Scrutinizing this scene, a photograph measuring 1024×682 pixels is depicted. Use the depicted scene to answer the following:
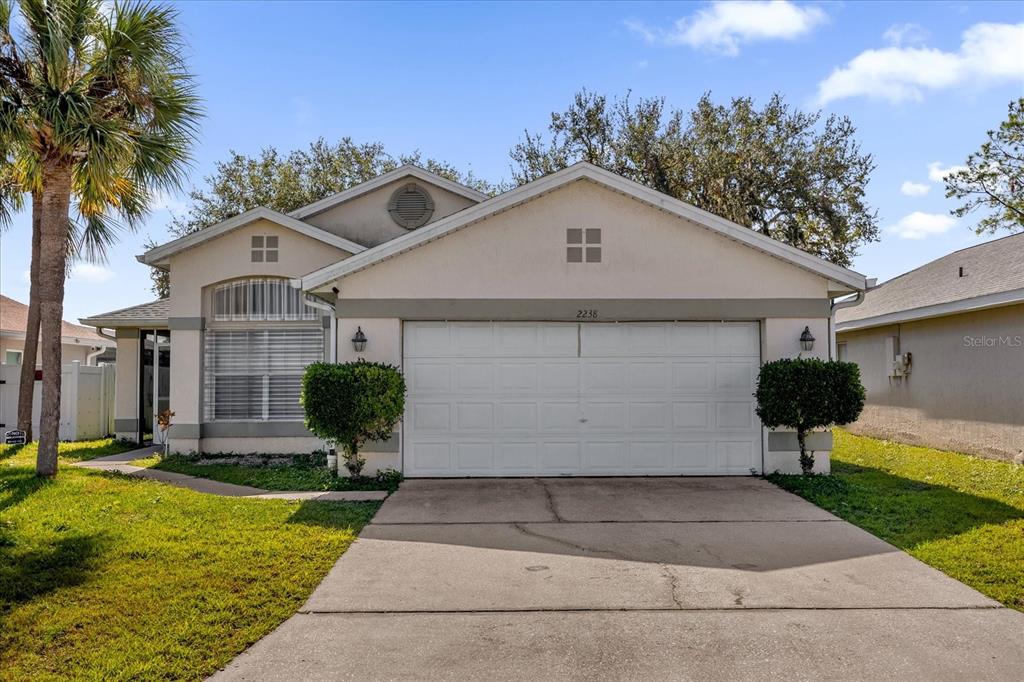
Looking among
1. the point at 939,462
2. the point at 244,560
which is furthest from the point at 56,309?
the point at 939,462

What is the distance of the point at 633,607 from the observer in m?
5.49

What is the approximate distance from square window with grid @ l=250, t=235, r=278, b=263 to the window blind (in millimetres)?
1380

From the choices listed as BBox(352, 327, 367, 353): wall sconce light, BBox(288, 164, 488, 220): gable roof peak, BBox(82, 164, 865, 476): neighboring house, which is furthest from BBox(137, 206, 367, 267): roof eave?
BBox(352, 327, 367, 353): wall sconce light

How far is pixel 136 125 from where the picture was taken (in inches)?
445

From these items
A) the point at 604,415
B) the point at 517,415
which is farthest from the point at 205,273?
the point at 604,415

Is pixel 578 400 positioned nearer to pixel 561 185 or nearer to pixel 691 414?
pixel 691 414

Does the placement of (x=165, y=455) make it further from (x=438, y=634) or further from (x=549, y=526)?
(x=438, y=634)

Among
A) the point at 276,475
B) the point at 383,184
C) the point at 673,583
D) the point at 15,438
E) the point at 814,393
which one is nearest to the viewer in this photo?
the point at 673,583

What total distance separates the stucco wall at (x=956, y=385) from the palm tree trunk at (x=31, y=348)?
18.6 m

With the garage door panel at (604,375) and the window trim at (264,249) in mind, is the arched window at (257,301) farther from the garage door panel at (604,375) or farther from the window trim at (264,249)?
the garage door panel at (604,375)

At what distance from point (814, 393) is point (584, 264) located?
3.83m

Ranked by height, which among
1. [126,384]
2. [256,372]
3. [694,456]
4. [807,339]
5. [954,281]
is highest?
[954,281]

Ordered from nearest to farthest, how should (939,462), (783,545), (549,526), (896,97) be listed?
1. (783,545)
2. (549,526)
3. (939,462)
4. (896,97)

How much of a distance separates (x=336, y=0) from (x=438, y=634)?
11.5 m
